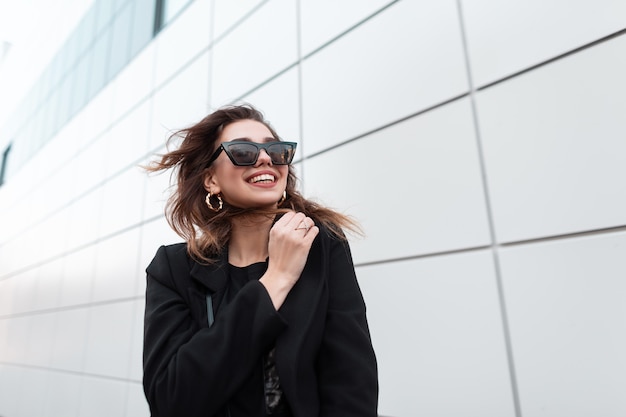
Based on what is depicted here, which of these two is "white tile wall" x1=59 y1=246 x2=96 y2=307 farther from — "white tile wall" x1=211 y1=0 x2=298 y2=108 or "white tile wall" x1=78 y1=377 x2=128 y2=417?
"white tile wall" x1=211 y1=0 x2=298 y2=108

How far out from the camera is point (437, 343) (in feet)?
4.15

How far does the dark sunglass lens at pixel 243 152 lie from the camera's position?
981mm

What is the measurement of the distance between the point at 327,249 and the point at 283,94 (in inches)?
54.0

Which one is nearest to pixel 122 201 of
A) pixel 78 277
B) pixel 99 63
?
pixel 78 277

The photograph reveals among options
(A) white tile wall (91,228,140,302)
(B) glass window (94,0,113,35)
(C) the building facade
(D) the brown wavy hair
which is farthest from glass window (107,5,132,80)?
(D) the brown wavy hair

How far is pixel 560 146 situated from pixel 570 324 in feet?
1.68

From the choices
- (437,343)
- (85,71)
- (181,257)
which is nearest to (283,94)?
(181,257)

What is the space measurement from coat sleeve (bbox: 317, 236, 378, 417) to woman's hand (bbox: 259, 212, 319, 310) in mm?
112

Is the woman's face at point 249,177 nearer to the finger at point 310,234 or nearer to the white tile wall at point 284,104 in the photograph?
the finger at point 310,234

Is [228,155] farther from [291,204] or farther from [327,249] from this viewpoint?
[327,249]

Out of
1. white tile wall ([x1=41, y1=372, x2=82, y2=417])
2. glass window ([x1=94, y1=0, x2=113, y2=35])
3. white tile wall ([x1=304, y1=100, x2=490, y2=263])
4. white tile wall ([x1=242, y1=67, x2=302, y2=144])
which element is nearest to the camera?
white tile wall ([x1=304, y1=100, x2=490, y2=263])

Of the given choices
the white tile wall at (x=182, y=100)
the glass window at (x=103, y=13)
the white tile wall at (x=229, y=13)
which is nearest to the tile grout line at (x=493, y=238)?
the white tile wall at (x=229, y=13)

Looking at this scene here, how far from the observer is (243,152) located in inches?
38.9

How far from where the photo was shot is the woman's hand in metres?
0.84
